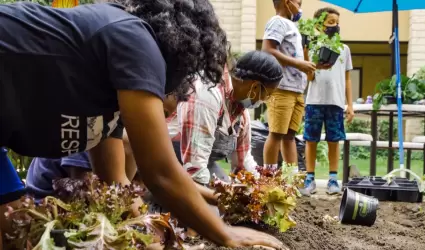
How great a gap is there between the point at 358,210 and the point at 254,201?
1314 millimetres

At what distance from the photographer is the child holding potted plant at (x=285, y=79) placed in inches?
226

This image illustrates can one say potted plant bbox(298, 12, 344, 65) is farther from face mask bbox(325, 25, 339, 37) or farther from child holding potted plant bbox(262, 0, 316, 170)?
child holding potted plant bbox(262, 0, 316, 170)

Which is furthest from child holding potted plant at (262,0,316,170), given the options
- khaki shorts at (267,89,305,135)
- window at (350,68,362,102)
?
window at (350,68,362,102)

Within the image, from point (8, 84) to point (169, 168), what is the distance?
1.70ft

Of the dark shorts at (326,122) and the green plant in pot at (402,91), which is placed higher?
the green plant in pot at (402,91)

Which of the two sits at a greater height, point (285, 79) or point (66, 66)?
point (285, 79)

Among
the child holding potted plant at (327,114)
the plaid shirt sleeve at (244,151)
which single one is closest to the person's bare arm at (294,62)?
the child holding potted plant at (327,114)

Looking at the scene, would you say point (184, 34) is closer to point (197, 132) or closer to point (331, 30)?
point (197, 132)

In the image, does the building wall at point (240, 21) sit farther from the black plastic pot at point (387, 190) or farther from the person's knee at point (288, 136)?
the black plastic pot at point (387, 190)

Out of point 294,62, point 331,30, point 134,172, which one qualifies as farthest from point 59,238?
point 331,30

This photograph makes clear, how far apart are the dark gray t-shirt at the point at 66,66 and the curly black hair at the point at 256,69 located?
1.75 meters

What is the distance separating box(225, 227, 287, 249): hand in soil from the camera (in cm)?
210

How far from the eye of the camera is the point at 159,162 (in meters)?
1.88

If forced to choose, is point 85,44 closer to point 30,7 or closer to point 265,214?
point 30,7
